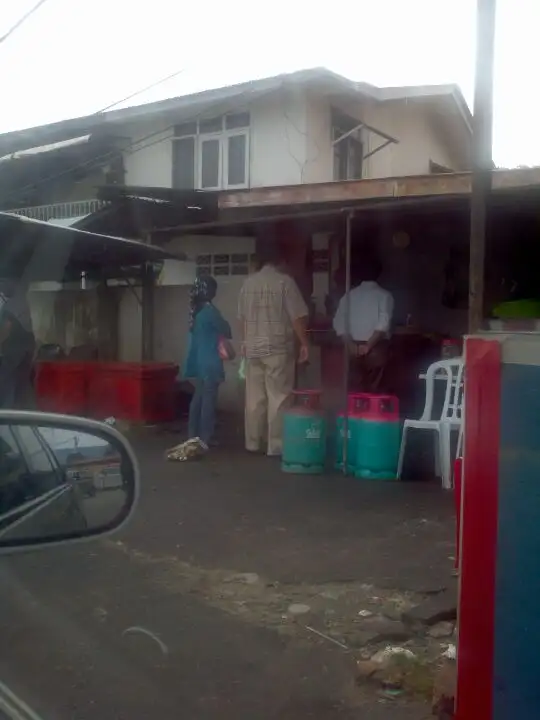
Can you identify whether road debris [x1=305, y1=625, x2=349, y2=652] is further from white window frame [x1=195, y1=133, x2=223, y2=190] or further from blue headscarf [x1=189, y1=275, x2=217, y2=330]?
white window frame [x1=195, y1=133, x2=223, y2=190]

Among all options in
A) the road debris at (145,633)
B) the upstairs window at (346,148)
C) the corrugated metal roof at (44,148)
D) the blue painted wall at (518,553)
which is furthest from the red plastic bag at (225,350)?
the corrugated metal roof at (44,148)

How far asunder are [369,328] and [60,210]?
8.66 meters

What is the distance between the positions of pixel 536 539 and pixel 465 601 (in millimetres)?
291

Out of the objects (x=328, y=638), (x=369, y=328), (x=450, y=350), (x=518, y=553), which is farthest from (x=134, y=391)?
(x=518, y=553)

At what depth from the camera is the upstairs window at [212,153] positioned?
14.0 meters

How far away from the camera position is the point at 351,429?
7430 mm

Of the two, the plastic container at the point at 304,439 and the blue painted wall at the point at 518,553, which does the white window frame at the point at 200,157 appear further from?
the blue painted wall at the point at 518,553

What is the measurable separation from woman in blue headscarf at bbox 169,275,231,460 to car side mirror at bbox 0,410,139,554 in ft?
18.6

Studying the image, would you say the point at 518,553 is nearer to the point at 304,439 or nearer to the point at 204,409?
the point at 304,439

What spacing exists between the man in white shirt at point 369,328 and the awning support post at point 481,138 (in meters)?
2.66

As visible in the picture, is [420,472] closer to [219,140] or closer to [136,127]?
[219,140]

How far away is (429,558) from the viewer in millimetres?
5254

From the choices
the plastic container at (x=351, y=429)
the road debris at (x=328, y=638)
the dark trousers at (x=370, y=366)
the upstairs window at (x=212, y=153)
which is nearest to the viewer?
the road debris at (x=328, y=638)

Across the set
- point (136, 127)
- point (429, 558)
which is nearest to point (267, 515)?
point (429, 558)
